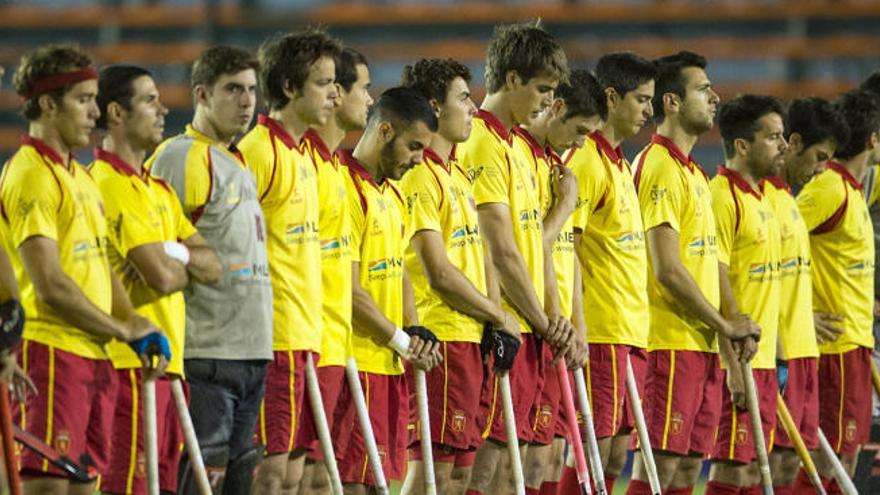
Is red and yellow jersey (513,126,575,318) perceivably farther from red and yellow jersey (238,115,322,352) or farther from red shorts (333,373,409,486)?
red and yellow jersey (238,115,322,352)

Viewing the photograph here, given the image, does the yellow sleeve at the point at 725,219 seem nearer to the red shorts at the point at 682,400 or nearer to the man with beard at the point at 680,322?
the man with beard at the point at 680,322

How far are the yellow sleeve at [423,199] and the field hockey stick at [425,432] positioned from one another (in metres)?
0.51

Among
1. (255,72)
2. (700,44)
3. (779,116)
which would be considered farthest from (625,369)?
(700,44)

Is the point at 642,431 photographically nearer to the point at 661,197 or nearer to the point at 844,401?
the point at 661,197

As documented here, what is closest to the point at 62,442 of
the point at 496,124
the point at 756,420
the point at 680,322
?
the point at 496,124

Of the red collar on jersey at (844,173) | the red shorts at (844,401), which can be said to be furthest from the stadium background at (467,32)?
the red shorts at (844,401)

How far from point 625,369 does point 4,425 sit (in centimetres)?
293

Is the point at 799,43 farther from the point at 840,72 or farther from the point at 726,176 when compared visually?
the point at 726,176

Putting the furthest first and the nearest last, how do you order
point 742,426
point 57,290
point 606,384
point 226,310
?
point 742,426 < point 606,384 < point 226,310 < point 57,290

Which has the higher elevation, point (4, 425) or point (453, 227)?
point (453, 227)

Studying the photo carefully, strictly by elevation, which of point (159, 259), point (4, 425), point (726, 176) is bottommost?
point (4, 425)

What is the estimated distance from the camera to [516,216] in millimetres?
6773

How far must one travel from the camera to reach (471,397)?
6539 millimetres

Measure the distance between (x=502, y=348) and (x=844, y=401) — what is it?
2.45 metres
